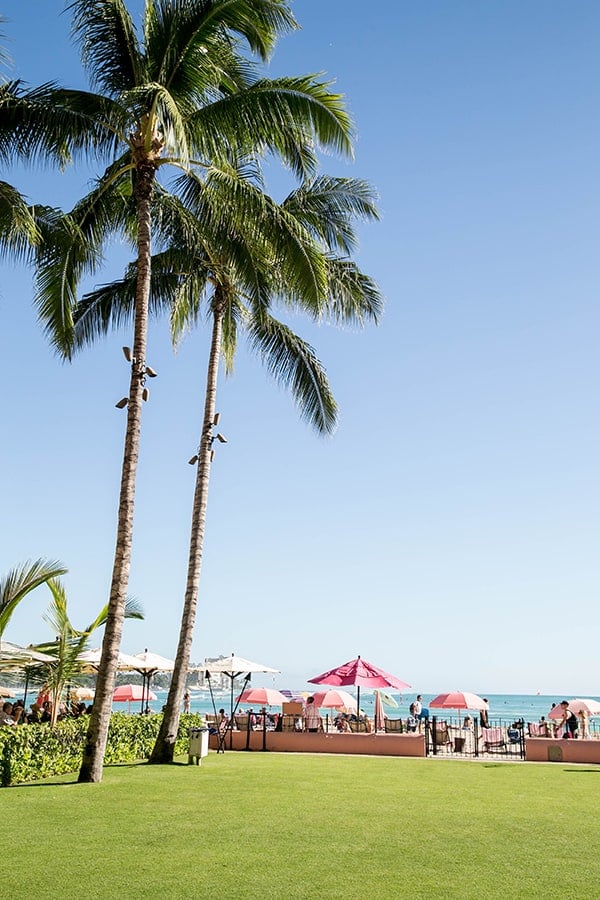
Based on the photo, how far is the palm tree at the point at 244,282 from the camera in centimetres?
1485

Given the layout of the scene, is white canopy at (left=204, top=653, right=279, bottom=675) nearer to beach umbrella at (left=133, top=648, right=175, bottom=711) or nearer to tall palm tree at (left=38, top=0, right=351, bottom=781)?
beach umbrella at (left=133, top=648, right=175, bottom=711)

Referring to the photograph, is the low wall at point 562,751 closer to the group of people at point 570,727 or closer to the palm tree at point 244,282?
the group of people at point 570,727

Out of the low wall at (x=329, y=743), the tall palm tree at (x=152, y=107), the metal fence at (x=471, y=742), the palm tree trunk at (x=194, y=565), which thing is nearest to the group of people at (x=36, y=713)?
the palm tree trunk at (x=194, y=565)

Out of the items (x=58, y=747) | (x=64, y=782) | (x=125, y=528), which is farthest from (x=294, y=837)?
(x=58, y=747)

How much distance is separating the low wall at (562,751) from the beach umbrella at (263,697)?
31.3 ft

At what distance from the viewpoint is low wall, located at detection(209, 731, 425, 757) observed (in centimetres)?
2109

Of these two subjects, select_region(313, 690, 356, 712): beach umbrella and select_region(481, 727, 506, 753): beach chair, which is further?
select_region(313, 690, 356, 712): beach umbrella

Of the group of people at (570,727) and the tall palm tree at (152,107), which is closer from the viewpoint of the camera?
the tall palm tree at (152,107)

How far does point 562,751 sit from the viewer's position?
2027 cm

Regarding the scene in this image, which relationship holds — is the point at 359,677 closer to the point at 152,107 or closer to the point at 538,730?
the point at 538,730

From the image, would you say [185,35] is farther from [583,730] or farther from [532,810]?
[583,730]

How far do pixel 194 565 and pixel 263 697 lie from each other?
1201 centimetres

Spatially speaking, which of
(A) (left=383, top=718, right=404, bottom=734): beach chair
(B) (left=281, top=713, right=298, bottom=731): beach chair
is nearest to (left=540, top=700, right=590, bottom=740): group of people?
(A) (left=383, top=718, right=404, bottom=734): beach chair

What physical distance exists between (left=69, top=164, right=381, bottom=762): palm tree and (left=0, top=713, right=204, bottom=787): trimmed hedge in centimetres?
90
